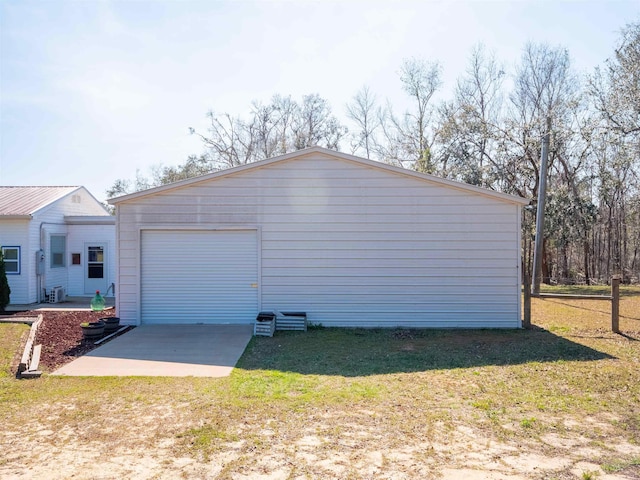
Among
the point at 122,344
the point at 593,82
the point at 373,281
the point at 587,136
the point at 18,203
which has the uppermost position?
the point at 593,82

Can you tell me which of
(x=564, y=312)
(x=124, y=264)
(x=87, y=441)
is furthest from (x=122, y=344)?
(x=564, y=312)

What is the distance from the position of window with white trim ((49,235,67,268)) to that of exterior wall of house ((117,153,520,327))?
6.70 metres

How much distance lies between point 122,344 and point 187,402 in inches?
148

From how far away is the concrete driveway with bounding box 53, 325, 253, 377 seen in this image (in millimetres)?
6363

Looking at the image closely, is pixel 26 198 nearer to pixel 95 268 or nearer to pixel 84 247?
pixel 84 247

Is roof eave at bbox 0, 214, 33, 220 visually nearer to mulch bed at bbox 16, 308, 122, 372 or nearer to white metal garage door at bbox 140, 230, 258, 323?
mulch bed at bbox 16, 308, 122, 372

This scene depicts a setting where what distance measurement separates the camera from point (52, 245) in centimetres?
1483

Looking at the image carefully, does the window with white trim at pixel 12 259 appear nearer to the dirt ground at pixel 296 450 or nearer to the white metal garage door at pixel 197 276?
the white metal garage door at pixel 197 276

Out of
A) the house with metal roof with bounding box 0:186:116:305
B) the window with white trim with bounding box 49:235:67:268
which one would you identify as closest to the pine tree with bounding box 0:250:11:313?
the house with metal roof with bounding box 0:186:116:305

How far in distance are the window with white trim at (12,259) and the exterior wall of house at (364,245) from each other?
612 centimetres

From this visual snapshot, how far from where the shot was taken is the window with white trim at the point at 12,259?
44.5 feet

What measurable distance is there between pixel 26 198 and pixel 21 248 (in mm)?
2433

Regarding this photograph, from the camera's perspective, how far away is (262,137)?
30047 mm

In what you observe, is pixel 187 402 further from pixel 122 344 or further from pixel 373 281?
pixel 373 281
